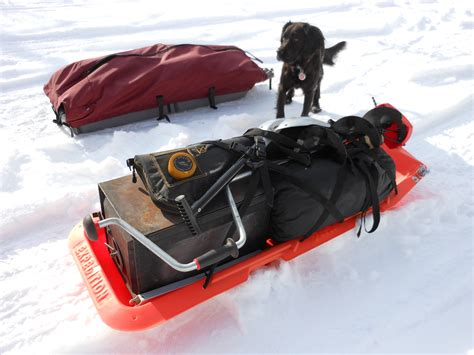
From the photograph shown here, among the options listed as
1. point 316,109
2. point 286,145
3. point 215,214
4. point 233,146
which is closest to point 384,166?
point 286,145

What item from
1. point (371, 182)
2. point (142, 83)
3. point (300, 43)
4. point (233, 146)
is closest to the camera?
point (233, 146)

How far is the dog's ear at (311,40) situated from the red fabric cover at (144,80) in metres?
0.93

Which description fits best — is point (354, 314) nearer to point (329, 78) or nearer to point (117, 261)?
point (117, 261)

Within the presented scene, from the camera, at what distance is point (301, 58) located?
12.5ft

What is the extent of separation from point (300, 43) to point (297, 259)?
233 centimetres

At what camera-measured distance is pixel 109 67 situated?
397 centimetres

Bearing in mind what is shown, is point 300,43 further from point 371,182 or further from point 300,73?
point 371,182

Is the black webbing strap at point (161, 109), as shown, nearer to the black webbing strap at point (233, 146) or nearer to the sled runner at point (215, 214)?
the sled runner at point (215, 214)

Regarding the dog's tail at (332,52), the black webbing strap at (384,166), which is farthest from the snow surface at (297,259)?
the dog's tail at (332,52)

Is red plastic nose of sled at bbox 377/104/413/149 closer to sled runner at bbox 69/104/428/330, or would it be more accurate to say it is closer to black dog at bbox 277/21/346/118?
sled runner at bbox 69/104/428/330

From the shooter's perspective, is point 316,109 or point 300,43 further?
point 316,109

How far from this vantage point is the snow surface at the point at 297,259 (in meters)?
1.92

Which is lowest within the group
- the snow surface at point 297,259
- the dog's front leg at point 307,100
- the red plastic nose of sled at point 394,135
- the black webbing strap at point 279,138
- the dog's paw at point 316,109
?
the dog's paw at point 316,109

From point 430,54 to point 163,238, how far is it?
5.72 meters
